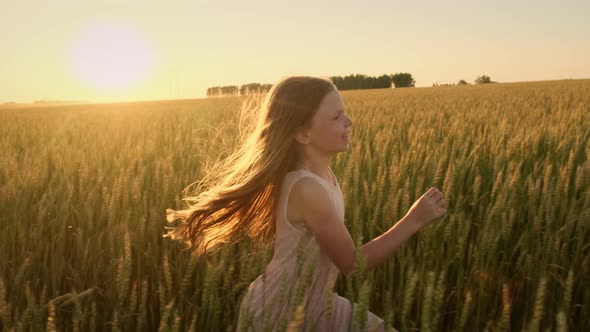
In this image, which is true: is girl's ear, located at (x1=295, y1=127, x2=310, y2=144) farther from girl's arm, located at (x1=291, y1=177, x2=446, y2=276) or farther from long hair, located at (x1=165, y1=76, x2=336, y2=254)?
girl's arm, located at (x1=291, y1=177, x2=446, y2=276)

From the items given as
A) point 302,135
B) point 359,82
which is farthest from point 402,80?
point 302,135

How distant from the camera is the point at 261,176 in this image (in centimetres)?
136

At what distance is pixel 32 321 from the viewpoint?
0.96 metres

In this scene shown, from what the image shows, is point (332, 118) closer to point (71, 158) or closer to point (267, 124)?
point (267, 124)

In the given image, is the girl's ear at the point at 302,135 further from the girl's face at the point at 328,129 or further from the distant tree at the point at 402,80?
the distant tree at the point at 402,80

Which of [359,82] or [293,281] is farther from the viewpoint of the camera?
[359,82]

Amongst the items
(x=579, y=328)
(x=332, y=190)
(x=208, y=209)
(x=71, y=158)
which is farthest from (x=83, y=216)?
(x=579, y=328)

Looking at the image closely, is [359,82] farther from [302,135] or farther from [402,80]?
[302,135]

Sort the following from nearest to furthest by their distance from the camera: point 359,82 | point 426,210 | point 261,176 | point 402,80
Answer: point 426,210 → point 261,176 → point 359,82 → point 402,80

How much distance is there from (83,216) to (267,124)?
2.91 feet

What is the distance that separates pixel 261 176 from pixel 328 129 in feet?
0.66

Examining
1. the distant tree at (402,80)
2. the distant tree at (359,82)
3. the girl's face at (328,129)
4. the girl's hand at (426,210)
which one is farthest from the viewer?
the distant tree at (402,80)

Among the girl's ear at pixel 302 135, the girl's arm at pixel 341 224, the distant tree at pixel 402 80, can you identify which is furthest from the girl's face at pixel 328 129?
the distant tree at pixel 402 80

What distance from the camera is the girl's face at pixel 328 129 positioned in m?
1.37
